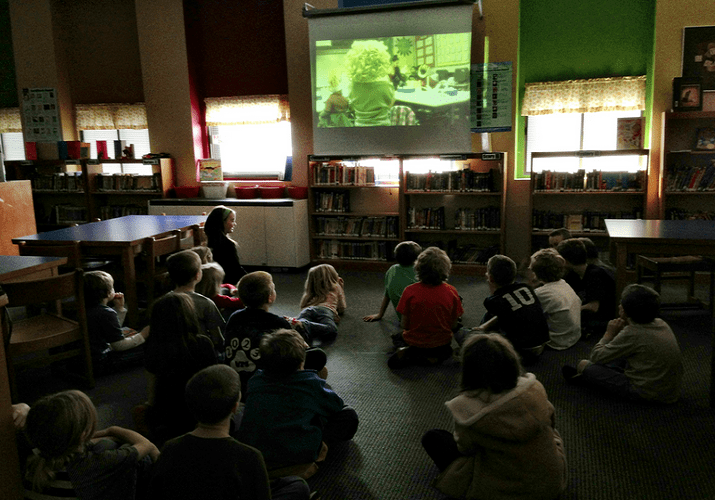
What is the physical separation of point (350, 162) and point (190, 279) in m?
3.97

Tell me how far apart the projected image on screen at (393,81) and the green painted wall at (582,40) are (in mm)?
796

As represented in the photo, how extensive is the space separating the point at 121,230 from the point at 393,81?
3452 mm

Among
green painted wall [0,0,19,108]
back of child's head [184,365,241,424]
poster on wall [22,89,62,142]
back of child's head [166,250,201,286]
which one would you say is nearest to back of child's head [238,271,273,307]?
back of child's head [166,250,201,286]

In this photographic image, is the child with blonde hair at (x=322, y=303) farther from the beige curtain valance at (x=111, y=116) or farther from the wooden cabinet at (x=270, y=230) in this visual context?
the beige curtain valance at (x=111, y=116)

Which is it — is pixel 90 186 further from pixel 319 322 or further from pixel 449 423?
pixel 449 423

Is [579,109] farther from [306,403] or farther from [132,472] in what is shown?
[132,472]

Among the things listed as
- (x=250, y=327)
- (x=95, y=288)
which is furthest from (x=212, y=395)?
(x=95, y=288)

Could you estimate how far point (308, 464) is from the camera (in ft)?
7.84

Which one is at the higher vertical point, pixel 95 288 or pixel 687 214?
pixel 687 214

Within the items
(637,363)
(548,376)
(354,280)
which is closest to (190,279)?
(548,376)

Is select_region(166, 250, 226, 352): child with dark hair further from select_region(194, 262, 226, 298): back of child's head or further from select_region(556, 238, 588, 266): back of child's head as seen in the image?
select_region(556, 238, 588, 266): back of child's head

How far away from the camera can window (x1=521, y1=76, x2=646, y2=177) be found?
247 inches

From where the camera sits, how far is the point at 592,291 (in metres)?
4.30

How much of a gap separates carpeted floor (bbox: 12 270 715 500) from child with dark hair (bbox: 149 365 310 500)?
2.45ft
